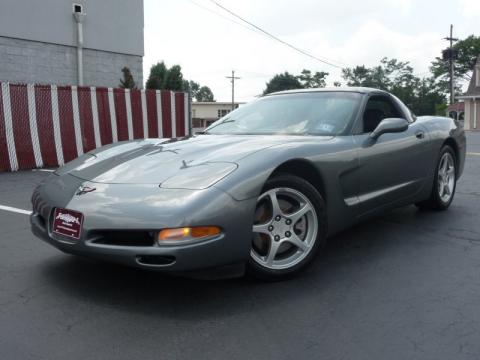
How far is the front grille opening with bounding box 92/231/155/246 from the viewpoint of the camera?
2592mm

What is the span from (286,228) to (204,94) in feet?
410

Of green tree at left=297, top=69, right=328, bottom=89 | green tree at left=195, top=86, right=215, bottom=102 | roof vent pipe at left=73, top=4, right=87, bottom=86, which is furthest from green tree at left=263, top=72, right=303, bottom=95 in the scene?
roof vent pipe at left=73, top=4, right=87, bottom=86

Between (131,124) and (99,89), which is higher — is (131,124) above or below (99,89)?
below

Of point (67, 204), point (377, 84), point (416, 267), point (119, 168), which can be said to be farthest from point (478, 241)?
point (377, 84)

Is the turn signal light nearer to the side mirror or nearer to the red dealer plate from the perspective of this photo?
the red dealer plate

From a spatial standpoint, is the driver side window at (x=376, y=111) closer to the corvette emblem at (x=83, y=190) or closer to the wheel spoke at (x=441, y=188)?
the wheel spoke at (x=441, y=188)

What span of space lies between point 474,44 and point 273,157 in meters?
67.0

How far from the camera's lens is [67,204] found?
9.26ft

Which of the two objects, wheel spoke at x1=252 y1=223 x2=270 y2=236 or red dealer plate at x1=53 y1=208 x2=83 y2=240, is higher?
red dealer plate at x1=53 y1=208 x2=83 y2=240

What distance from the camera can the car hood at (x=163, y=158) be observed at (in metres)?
2.94

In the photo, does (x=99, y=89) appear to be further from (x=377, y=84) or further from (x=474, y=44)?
(x=377, y=84)

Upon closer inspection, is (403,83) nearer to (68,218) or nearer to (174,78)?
(174,78)

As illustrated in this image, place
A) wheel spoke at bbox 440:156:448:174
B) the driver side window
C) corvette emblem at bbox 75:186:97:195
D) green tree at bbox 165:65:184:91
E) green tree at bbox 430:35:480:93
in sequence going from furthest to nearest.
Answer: green tree at bbox 430:35:480:93 → green tree at bbox 165:65:184:91 → wheel spoke at bbox 440:156:448:174 → the driver side window → corvette emblem at bbox 75:186:97:195

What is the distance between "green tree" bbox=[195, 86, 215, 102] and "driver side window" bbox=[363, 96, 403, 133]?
12126 cm
